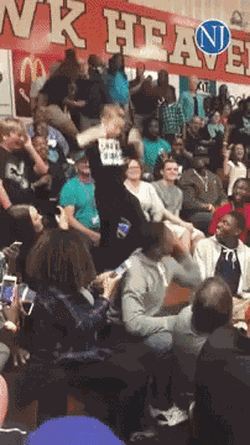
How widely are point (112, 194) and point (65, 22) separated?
508 mm

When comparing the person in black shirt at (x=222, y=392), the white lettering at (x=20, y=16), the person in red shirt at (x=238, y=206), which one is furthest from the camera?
the person in red shirt at (x=238, y=206)

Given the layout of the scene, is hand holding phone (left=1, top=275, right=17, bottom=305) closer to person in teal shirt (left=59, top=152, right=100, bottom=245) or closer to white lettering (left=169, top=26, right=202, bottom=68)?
person in teal shirt (left=59, top=152, right=100, bottom=245)

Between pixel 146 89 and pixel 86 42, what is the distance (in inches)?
8.8

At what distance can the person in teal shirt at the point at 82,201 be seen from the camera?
58.4 inches

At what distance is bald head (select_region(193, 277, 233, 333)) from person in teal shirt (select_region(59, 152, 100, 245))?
368 mm

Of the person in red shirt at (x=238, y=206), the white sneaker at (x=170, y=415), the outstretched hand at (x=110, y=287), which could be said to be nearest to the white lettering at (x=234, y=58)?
the person in red shirt at (x=238, y=206)

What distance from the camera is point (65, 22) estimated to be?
4.75 feet

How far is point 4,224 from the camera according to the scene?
1.44 meters

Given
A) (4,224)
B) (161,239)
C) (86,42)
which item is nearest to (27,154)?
(4,224)

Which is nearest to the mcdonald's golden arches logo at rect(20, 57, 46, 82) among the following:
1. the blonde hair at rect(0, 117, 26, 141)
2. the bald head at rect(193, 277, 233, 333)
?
the blonde hair at rect(0, 117, 26, 141)

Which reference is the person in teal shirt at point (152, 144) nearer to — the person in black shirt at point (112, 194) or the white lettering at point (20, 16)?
the person in black shirt at point (112, 194)

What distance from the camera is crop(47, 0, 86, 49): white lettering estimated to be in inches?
56.5

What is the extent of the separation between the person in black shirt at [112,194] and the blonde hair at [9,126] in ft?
0.58

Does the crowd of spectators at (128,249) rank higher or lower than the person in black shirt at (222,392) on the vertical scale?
higher
